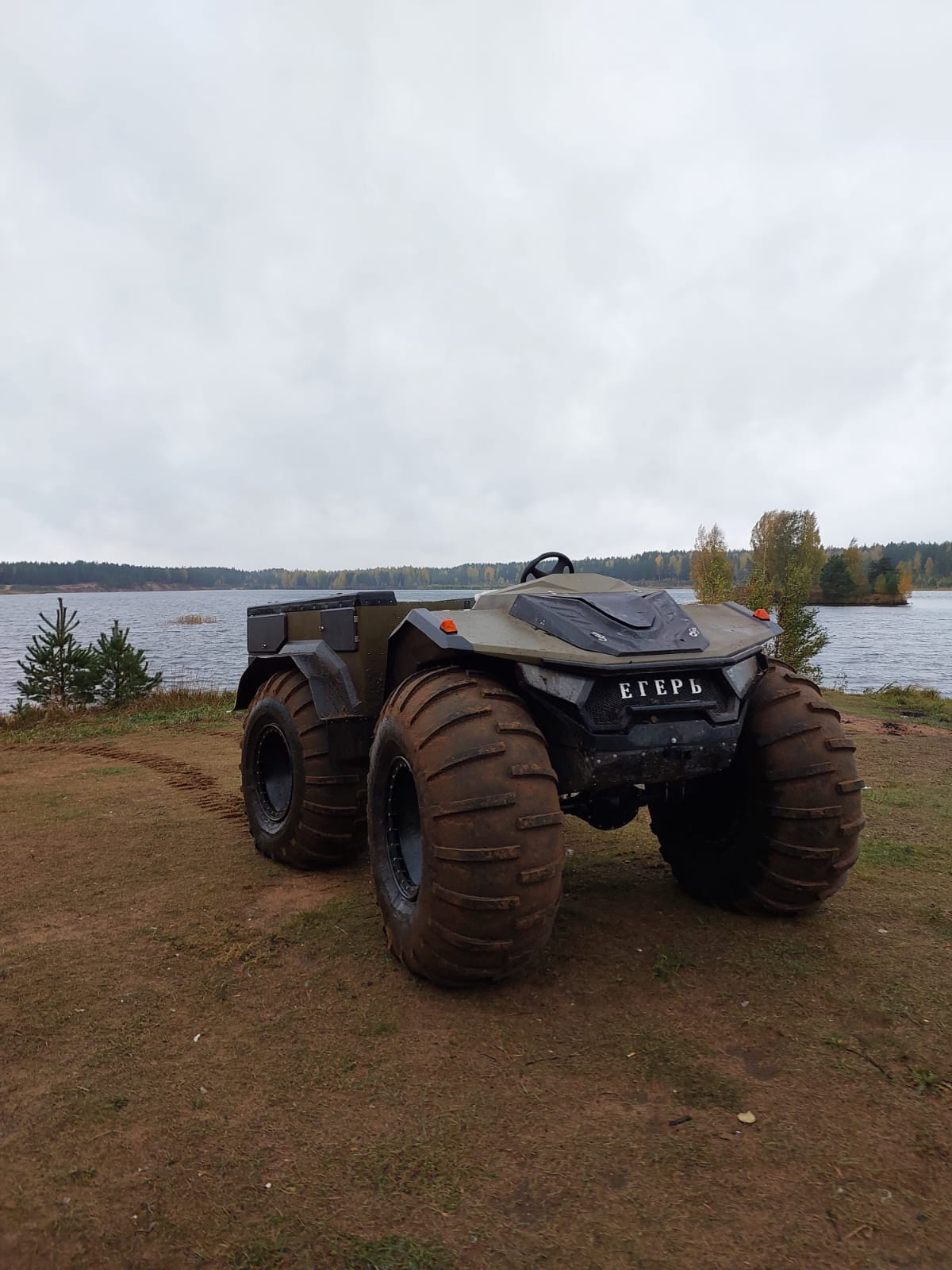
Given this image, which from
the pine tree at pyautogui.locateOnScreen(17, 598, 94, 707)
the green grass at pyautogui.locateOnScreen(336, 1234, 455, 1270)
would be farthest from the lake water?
the green grass at pyautogui.locateOnScreen(336, 1234, 455, 1270)

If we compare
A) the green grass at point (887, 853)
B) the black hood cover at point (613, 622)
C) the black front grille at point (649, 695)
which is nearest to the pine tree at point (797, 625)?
the green grass at point (887, 853)

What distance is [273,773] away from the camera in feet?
19.4

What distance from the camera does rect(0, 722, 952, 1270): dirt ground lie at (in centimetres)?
221

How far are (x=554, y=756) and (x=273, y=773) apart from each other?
292 centimetres

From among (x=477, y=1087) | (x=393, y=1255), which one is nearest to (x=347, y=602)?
(x=477, y=1087)

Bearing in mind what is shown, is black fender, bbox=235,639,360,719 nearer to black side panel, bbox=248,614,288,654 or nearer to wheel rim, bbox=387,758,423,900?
black side panel, bbox=248,614,288,654

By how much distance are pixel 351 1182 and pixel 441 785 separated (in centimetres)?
137

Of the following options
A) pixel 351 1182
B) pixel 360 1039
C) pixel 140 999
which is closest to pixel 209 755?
pixel 140 999

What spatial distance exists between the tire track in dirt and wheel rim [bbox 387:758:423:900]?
10.9 feet

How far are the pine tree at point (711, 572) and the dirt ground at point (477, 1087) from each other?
18.4 m

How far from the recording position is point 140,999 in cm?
355

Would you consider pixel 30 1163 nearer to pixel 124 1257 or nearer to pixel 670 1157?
pixel 124 1257

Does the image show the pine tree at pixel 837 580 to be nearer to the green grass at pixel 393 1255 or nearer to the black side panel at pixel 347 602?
the black side panel at pixel 347 602

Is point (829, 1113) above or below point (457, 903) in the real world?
below
